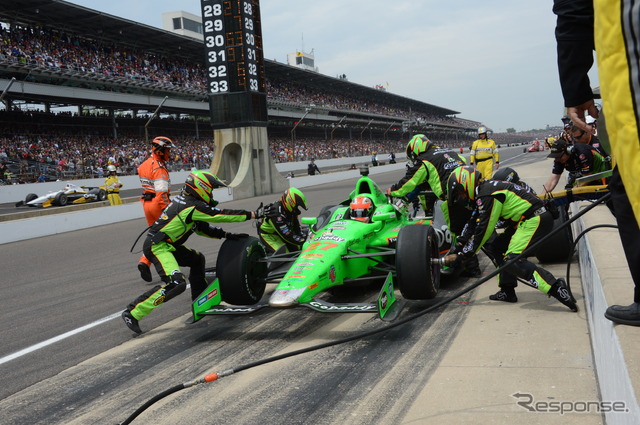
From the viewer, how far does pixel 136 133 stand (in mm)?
36906

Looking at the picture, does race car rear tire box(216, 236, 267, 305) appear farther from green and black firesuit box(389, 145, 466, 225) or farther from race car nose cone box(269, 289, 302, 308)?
green and black firesuit box(389, 145, 466, 225)

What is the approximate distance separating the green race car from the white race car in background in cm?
1853

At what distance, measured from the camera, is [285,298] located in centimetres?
475

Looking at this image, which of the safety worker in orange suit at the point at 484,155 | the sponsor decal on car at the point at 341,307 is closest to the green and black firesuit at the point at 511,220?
the sponsor decal on car at the point at 341,307

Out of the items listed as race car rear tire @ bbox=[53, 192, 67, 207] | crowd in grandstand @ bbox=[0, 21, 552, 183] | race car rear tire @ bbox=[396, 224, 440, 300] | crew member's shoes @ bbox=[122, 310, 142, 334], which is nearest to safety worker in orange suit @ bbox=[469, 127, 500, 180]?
race car rear tire @ bbox=[396, 224, 440, 300]

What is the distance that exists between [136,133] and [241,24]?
17111mm

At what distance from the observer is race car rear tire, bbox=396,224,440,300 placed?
17.0 feet

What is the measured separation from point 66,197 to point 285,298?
66.2ft

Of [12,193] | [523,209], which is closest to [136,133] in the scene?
[12,193]

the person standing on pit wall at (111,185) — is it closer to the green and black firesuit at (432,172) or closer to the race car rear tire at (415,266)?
the green and black firesuit at (432,172)

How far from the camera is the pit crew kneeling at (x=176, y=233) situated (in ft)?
17.7

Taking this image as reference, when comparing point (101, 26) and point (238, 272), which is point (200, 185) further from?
point (101, 26)

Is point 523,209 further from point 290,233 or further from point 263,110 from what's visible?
point 263,110

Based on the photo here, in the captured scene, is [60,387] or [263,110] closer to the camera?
[60,387]
